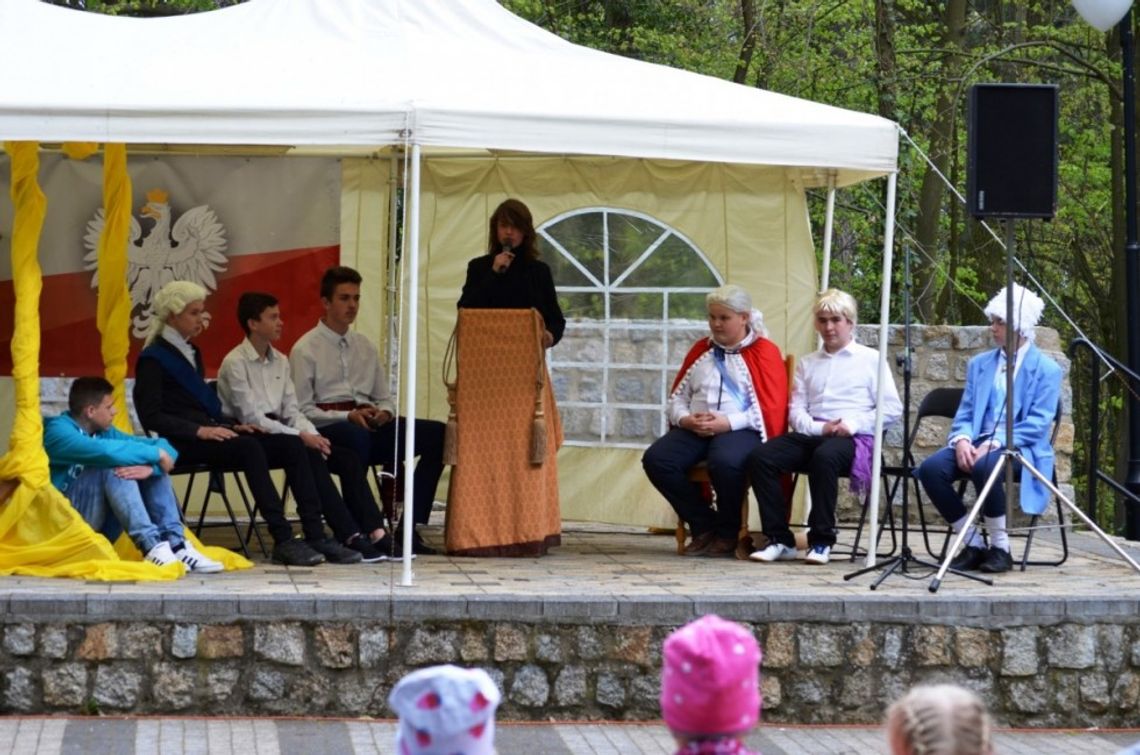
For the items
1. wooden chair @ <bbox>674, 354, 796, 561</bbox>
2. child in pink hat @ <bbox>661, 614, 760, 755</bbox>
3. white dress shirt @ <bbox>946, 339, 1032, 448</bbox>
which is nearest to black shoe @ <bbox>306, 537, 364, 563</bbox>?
wooden chair @ <bbox>674, 354, 796, 561</bbox>

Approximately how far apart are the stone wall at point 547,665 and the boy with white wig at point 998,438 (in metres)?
1.07

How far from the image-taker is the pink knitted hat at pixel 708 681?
2918 mm

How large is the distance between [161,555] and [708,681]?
4870 mm

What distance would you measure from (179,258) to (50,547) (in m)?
2.98

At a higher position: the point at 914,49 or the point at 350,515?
the point at 914,49

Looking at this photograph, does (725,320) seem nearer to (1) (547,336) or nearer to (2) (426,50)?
(1) (547,336)

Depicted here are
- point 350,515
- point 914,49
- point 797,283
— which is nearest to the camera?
point 350,515

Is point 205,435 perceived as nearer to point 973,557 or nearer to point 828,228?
point 973,557

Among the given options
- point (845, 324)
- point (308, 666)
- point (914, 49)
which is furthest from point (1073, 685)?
point (914, 49)

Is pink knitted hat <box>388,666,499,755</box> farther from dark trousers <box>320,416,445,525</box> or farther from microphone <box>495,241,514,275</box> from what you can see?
microphone <box>495,241,514,275</box>

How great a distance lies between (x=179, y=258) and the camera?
10.1m

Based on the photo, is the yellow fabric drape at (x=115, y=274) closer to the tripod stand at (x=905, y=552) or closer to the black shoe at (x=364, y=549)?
the black shoe at (x=364, y=549)

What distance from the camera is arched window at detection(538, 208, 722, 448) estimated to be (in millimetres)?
10039

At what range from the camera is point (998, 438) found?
8.34m
